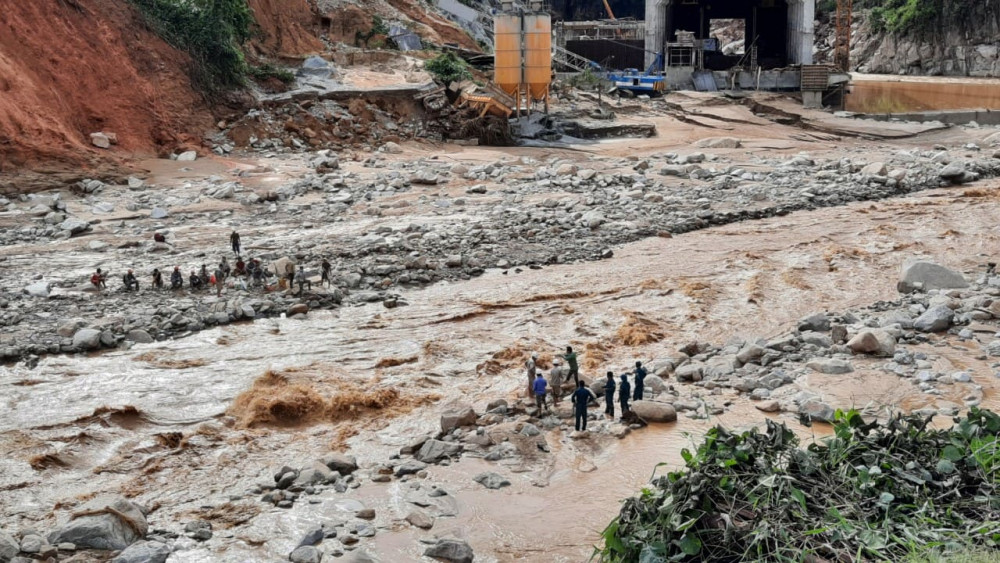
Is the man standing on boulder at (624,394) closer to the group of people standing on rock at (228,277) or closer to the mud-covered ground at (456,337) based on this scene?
the mud-covered ground at (456,337)

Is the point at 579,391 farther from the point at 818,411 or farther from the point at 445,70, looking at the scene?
the point at 445,70

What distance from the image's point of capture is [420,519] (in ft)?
25.3

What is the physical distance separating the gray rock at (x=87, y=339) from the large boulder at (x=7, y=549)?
524 centimetres

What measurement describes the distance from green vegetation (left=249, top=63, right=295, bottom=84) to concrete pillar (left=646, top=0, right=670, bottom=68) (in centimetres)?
2079

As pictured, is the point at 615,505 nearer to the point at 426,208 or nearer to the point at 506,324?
the point at 506,324

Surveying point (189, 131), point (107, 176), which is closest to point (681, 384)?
point (107, 176)

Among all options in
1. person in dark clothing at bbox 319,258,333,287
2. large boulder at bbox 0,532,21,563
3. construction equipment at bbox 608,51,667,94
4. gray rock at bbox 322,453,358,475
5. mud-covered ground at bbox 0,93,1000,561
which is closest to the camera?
large boulder at bbox 0,532,21,563

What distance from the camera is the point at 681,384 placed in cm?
1046

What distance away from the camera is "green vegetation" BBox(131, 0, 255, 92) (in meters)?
25.9

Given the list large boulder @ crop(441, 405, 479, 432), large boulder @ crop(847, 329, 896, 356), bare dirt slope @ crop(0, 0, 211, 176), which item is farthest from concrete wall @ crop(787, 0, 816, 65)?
large boulder @ crop(441, 405, 479, 432)

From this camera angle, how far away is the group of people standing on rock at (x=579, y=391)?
9.23 meters

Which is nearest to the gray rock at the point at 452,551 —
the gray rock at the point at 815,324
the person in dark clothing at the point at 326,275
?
the gray rock at the point at 815,324

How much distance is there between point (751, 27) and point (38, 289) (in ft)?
136

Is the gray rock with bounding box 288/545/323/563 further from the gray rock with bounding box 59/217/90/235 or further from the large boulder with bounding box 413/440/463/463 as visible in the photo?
the gray rock with bounding box 59/217/90/235
